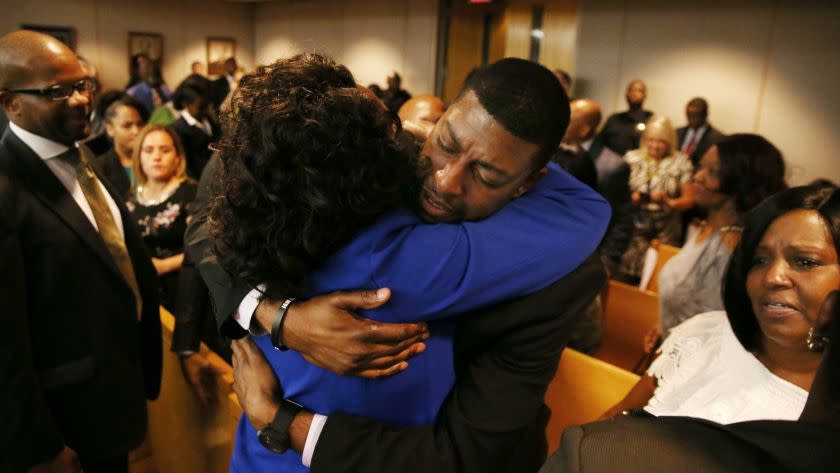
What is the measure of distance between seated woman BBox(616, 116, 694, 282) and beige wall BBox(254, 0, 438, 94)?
19.3ft

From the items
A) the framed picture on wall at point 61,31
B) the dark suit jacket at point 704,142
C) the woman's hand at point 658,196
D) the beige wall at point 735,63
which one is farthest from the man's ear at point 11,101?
the framed picture on wall at point 61,31

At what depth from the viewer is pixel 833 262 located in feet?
4.16

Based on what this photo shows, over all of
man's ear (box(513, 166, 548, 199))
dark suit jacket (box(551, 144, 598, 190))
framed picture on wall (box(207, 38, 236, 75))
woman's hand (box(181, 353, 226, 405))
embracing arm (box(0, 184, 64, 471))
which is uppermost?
framed picture on wall (box(207, 38, 236, 75))

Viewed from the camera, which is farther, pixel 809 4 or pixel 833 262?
pixel 809 4

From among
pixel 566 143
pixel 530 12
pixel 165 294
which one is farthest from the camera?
pixel 530 12

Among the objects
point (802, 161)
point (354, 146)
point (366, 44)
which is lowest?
point (802, 161)

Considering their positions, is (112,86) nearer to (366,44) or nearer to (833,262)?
(366,44)

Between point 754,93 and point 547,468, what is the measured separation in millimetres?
7049

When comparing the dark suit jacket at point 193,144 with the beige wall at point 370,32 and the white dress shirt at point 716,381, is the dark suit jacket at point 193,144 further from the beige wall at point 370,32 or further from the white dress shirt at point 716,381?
the white dress shirt at point 716,381

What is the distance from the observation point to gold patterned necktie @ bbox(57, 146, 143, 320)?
181cm

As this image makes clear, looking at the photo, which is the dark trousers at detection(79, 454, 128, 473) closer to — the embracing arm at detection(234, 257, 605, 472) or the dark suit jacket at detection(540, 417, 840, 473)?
the embracing arm at detection(234, 257, 605, 472)

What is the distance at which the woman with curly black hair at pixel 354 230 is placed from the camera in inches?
32.7

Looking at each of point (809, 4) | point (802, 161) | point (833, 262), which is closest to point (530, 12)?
point (809, 4)

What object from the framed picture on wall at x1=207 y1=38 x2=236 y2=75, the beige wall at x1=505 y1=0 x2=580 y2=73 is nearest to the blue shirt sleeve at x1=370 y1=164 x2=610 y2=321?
the beige wall at x1=505 y1=0 x2=580 y2=73
